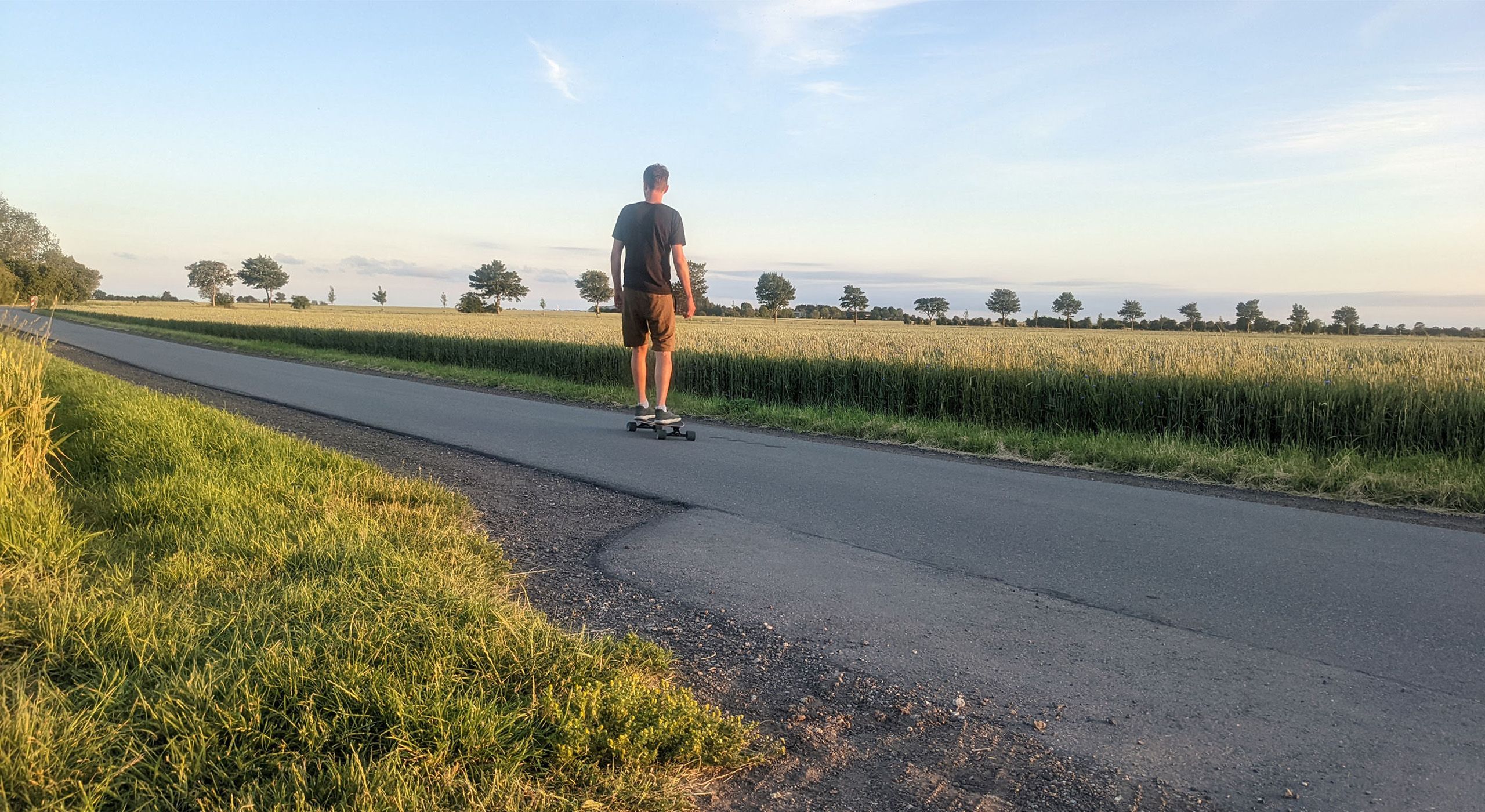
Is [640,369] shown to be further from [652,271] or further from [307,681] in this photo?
[307,681]

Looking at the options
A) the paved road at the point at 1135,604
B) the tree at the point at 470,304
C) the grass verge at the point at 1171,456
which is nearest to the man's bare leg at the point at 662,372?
the paved road at the point at 1135,604

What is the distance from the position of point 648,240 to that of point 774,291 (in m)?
92.4

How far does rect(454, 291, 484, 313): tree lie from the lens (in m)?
103

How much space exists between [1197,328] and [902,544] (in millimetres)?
60321

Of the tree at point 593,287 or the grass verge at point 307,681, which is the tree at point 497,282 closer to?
the tree at point 593,287

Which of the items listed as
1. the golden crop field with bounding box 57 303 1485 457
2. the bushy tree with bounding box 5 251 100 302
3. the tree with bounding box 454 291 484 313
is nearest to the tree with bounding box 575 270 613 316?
the tree with bounding box 454 291 484 313

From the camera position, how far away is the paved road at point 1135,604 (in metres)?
2.63

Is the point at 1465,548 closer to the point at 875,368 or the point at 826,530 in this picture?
the point at 826,530

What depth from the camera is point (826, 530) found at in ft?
17.2

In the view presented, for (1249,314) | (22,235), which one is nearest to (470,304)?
(22,235)

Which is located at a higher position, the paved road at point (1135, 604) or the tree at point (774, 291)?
the tree at point (774, 291)

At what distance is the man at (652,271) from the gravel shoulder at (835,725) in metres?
4.48

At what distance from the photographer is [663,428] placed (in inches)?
367

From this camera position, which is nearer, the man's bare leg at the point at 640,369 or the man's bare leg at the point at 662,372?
the man's bare leg at the point at 662,372
